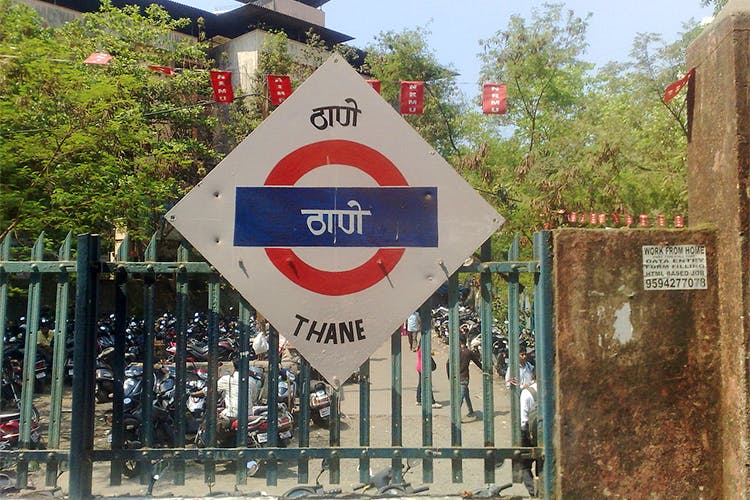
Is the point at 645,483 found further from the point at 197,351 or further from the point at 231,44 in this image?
the point at 231,44

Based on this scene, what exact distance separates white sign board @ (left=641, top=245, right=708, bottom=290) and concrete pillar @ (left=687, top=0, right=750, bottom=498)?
0.34 ft

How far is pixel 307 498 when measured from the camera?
3.21 m

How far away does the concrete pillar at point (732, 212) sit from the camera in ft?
10.2

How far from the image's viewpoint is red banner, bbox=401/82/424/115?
41.0 ft

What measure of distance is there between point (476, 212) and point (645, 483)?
65.6 inches

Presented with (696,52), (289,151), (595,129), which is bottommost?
(289,151)

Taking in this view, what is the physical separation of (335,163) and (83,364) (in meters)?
Answer: 1.64

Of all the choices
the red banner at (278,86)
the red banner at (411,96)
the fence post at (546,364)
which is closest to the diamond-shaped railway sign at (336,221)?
the fence post at (546,364)

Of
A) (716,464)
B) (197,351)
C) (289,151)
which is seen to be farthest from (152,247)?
(197,351)

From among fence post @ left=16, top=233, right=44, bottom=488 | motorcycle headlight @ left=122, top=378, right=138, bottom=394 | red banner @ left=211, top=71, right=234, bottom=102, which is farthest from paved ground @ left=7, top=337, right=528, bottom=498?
red banner @ left=211, top=71, right=234, bottom=102

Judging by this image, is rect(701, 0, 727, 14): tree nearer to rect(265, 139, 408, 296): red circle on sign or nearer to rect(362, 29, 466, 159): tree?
rect(362, 29, 466, 159): tree

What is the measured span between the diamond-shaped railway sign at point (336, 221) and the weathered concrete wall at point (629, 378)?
640 millimetres

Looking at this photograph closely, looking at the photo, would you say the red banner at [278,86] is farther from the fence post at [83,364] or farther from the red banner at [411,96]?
the fence post at [83,364]

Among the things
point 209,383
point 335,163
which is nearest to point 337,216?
point 335,163
